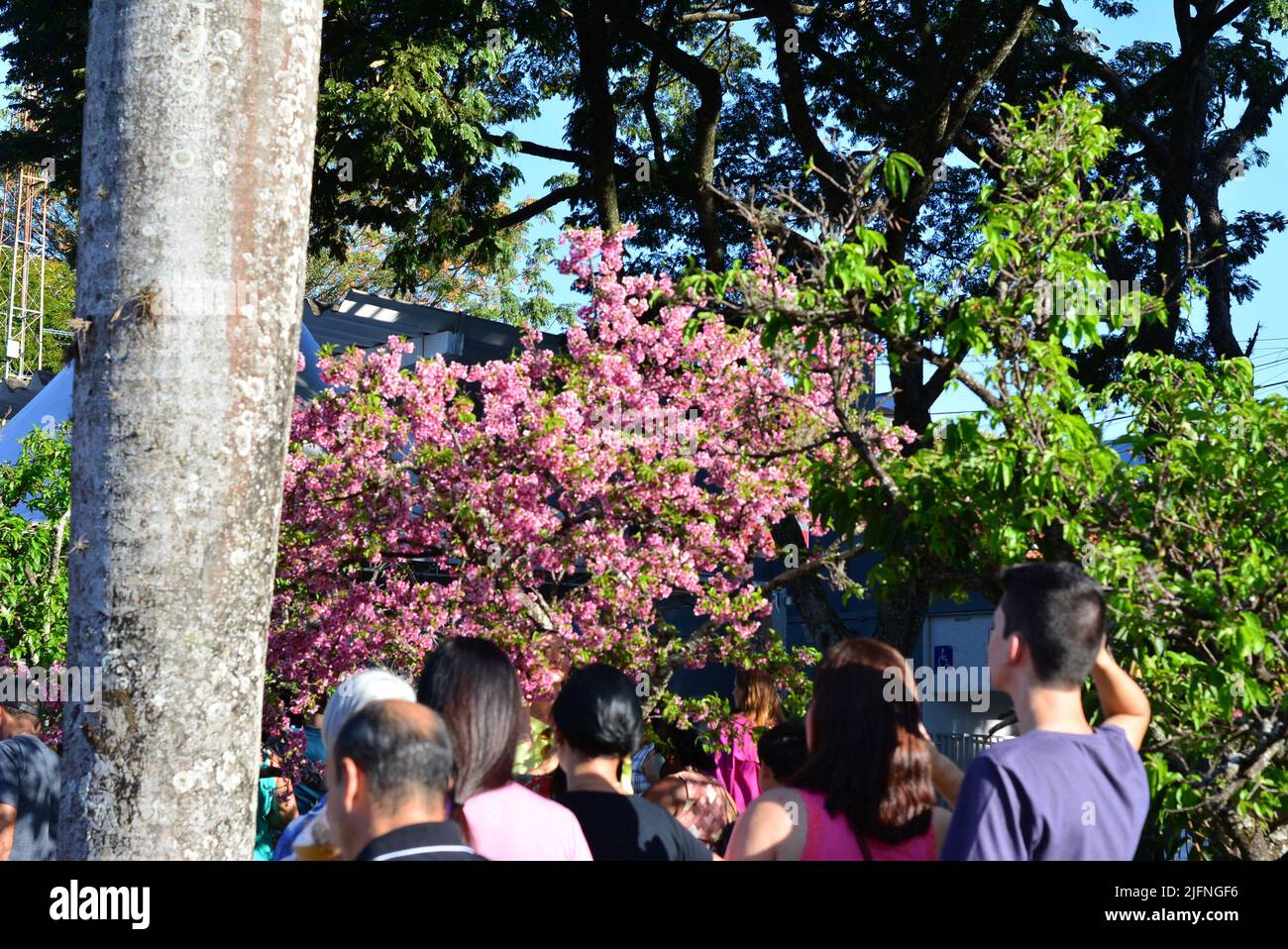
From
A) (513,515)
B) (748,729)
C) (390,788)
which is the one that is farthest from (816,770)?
(513,515)

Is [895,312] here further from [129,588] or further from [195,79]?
[129,588]

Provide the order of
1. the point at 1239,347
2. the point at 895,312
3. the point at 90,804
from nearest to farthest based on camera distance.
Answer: the point at 90,804 → the point at 895,312 → the point at 1239,347

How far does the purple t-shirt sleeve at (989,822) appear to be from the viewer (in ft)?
8.45

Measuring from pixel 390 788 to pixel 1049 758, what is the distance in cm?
135

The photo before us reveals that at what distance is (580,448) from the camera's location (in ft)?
26.6

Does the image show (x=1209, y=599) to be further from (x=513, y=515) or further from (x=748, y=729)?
(x=513, y=515)

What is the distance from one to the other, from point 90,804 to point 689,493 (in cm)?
554

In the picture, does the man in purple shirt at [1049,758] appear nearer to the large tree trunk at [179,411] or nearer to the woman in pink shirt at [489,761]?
the woman in pink shirt at [489,761]

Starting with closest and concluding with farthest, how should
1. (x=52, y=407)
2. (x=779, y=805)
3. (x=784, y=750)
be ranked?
(x=779, y=805), (x=784, y=750), (x=52, y=407)

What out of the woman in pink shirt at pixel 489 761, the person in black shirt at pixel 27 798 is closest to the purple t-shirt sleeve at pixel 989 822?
the woman in pink shirt at pixel 489 761

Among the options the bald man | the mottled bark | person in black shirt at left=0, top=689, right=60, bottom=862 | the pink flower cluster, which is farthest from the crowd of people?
the mottled bark

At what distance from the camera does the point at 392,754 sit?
243cm

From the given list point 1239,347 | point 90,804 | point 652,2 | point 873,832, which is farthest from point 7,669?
point 1239,347

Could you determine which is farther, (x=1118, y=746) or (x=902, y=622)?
(x=902, y=622)
